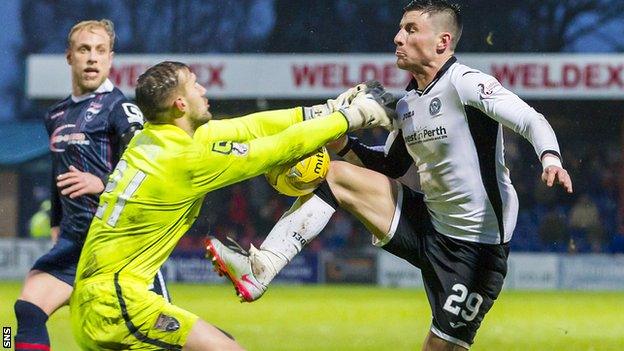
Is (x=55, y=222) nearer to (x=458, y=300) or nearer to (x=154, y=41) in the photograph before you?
(x=458, y=300)

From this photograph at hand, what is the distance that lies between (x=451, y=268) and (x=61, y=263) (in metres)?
2.00

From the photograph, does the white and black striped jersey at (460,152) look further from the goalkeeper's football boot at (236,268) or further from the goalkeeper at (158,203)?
the goalkeeper's football boot at (236,268)

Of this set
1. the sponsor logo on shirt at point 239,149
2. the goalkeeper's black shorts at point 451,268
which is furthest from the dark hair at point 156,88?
the goalkeeper's black shorts at point 451,268

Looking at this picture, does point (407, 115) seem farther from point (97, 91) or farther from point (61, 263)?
point (61, 263)

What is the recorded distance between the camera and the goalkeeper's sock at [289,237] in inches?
239

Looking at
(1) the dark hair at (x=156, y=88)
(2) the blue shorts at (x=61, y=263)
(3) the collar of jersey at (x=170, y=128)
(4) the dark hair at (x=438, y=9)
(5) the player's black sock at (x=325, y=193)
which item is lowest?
(2) the blue shorts at (x=61, y=263)

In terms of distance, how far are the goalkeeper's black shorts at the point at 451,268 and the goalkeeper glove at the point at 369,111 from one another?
0.56 m

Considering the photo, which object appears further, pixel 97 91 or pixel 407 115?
pixel 97 91

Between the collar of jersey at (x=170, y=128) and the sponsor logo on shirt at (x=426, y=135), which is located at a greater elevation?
the collar of jersey at (x=170, y=128)

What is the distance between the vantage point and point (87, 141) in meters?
6.85

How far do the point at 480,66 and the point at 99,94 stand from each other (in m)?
17.3

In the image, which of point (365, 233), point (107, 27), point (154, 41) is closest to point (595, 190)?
point (365, 233)

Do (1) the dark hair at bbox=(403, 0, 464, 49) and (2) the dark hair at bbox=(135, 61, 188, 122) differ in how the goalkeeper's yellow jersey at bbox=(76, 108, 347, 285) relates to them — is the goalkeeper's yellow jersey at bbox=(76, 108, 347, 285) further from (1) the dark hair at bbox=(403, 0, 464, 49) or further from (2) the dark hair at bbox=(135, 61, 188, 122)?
(1) the dark hair at bbox=(403, 0, 464, 49)

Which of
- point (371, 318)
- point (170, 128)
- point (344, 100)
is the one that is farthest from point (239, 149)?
point (371, 318)
